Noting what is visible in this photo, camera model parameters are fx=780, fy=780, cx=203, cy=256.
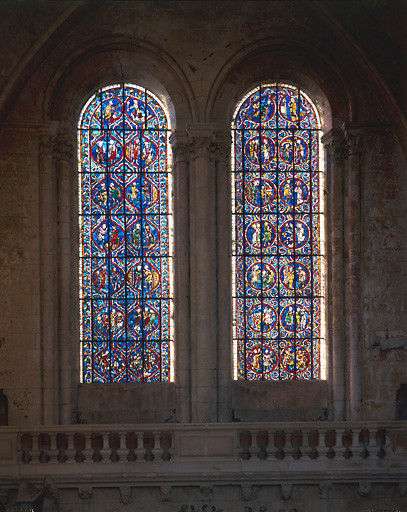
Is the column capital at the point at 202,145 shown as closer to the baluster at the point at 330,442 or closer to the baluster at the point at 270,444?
the baluster at the point at 270,444

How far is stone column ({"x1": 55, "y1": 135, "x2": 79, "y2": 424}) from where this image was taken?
14.5 metres

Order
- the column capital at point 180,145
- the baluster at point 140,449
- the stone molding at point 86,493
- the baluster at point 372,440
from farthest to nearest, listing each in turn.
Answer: the column capital at point 180,145 → the baluster at point 372,440 → the baluster at point 140,449 → the stone molding at point 86,493

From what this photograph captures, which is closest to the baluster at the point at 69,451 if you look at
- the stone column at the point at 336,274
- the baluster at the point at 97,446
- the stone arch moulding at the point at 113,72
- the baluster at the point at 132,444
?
the baluster at the point at 97,446

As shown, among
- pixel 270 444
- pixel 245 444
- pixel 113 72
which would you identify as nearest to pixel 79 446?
pixel 245 444

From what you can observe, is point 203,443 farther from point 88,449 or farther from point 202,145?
point 202,145

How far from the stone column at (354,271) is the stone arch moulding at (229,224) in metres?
0.25

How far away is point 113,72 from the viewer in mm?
15203

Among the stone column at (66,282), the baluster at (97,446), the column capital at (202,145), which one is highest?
the column capital at (202,145)

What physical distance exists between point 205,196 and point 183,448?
4.60 meters

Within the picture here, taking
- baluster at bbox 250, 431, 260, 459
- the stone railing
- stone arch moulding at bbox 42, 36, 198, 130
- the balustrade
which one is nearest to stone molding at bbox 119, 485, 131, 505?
the stone railing

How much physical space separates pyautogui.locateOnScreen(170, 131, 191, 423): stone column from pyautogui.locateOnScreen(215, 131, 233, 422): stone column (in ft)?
1.91

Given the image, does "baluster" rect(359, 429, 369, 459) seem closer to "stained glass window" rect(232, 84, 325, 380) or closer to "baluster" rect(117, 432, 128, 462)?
"stained glass window" rect(232, 84, 325, 380)

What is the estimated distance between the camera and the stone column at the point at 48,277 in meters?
14.3

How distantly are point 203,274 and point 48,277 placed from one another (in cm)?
286
